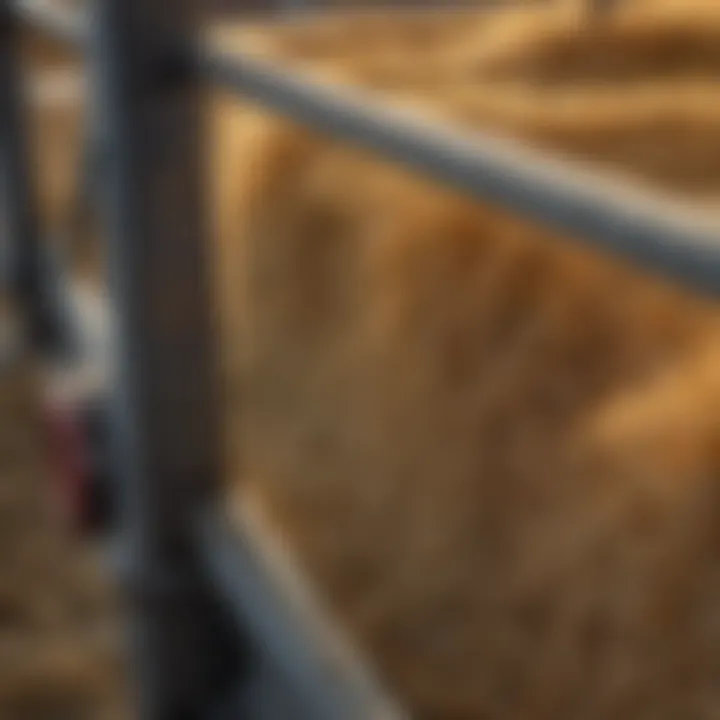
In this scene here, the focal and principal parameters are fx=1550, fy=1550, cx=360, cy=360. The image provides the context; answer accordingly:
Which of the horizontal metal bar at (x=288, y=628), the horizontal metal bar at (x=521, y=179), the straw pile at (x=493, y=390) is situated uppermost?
the horizontal metal bar at (x=521, y=179)

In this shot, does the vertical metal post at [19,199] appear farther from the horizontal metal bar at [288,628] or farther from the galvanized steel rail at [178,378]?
the horizontal metal bar at [288,628]

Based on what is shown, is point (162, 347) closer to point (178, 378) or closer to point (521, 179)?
point (178, 378)

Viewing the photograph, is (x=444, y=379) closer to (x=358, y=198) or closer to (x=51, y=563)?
(x=358, y=198)

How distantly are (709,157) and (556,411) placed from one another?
129 mm

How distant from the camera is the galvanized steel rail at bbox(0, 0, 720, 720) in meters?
0.68

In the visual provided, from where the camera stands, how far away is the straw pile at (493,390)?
1.54ft

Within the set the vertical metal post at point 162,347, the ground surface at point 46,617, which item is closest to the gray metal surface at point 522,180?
the vertical metal post at point 162,347

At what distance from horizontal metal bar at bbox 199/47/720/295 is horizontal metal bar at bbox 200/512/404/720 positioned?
0.73ft

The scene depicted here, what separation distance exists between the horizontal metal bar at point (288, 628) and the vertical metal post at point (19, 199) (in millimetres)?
610

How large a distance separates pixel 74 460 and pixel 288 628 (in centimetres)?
24

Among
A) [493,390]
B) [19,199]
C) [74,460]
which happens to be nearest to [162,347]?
[74,460]

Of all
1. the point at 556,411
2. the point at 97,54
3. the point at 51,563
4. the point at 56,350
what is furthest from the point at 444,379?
the point at 56,350

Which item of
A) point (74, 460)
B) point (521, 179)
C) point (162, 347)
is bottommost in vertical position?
point (74, 460)

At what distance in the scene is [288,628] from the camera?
70cm
